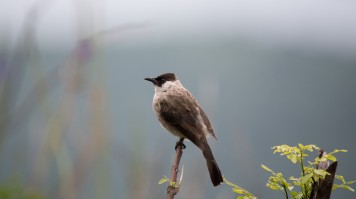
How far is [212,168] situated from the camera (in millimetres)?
4230

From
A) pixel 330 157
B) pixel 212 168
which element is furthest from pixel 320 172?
pixel 212 168

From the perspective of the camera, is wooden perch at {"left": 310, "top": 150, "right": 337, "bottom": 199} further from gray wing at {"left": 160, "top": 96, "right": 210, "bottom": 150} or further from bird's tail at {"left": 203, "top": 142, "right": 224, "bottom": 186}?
gray wing at {"left": 160, "top": 96, "right": 210, "bottom": 150}

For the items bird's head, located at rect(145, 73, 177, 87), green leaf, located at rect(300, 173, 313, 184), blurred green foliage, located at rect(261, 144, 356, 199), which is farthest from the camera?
bird's head, located at rect(145, 73, 177, 87)

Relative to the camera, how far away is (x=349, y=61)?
148 metres

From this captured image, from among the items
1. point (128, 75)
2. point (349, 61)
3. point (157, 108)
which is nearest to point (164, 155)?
point (157, 108)

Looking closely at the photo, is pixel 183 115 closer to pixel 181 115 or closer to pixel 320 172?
pixel 181 115

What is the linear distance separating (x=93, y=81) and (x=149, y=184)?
25.9 inches

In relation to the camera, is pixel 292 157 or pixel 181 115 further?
pixel 181 115

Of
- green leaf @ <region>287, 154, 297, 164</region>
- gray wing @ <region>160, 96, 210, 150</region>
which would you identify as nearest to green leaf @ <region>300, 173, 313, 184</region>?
green leaf @ <region>287, 154, 297, 164</region>

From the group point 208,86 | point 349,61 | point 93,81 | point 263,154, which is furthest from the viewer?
point 349,61

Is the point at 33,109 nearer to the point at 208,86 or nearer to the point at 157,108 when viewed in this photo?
the point at 208,86

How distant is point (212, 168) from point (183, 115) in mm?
1348

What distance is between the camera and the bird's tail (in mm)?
4064

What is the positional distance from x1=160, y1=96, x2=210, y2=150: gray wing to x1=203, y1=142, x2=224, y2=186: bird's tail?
39 centimetres
